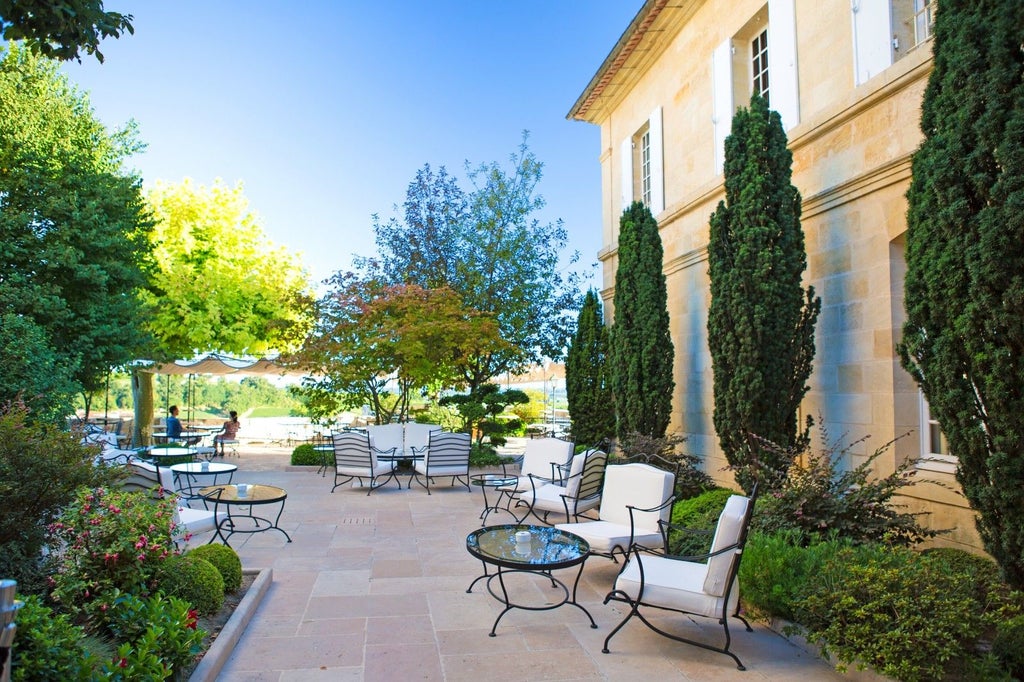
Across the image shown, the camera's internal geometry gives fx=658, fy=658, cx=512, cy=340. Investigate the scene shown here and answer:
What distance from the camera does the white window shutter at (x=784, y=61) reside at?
26.9ft

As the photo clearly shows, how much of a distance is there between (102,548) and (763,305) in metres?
6.65

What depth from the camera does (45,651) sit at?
9.73 ft

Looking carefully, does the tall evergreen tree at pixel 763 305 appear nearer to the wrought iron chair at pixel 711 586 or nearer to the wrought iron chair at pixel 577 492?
the wrought iron chair at pixel 577 492

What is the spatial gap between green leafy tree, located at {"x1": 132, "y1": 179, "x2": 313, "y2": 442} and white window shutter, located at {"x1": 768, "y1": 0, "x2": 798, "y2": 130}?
42.1 feet

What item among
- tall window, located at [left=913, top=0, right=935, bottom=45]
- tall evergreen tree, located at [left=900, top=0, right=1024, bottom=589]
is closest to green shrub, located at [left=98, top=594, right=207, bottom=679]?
tall evergreen tree, located at [left=900, top=0, right=1024, bottom=589]

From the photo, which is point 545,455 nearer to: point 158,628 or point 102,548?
point 102,548

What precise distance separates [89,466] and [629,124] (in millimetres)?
11514

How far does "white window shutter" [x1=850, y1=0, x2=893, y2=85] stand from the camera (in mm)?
6770

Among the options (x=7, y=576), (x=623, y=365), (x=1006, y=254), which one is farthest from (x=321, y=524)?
(x=1006, y=254)

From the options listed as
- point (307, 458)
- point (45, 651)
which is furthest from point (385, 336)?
point (45, 651)

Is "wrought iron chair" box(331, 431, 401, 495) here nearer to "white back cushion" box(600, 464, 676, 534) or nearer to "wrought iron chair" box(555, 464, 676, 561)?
"wrought iron chair" box(555, 464, 676, 561)

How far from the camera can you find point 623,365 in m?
11.4

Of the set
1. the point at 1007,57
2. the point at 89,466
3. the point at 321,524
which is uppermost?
the point at 1007,57

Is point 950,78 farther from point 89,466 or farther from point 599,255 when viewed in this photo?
point 599,255
